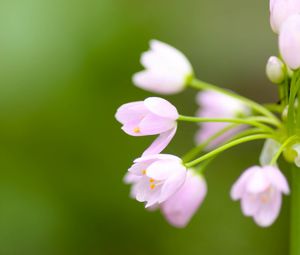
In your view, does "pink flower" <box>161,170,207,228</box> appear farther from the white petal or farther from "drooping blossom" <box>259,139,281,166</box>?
the white petal

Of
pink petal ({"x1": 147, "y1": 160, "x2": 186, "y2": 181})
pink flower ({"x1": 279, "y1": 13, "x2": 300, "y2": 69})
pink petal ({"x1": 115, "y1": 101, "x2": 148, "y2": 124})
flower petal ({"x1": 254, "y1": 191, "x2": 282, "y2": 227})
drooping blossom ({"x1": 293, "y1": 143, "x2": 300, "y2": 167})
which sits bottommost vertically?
flower petal ({"x1": 254, "y1": 191, "x2": 282, "y2": 227})

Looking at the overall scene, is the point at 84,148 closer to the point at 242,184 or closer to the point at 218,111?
the point at 218,111

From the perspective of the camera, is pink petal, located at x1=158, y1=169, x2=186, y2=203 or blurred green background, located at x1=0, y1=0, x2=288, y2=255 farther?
blurred green background, located at x1=0, y1=0, x2=288, y2=255

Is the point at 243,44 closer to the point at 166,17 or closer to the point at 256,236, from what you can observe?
the point at 166,17

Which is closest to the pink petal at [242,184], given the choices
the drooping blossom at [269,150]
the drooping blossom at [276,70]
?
the drooping blossom at [269,150]

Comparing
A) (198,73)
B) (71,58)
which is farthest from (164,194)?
(198,73)

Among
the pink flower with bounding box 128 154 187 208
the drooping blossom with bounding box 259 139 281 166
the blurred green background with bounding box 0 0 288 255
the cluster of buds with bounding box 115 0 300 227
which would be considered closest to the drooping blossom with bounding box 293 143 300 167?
the cluster of buds with bounding box 115 0 300 227

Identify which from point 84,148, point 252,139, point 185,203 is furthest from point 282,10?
point 84,148
